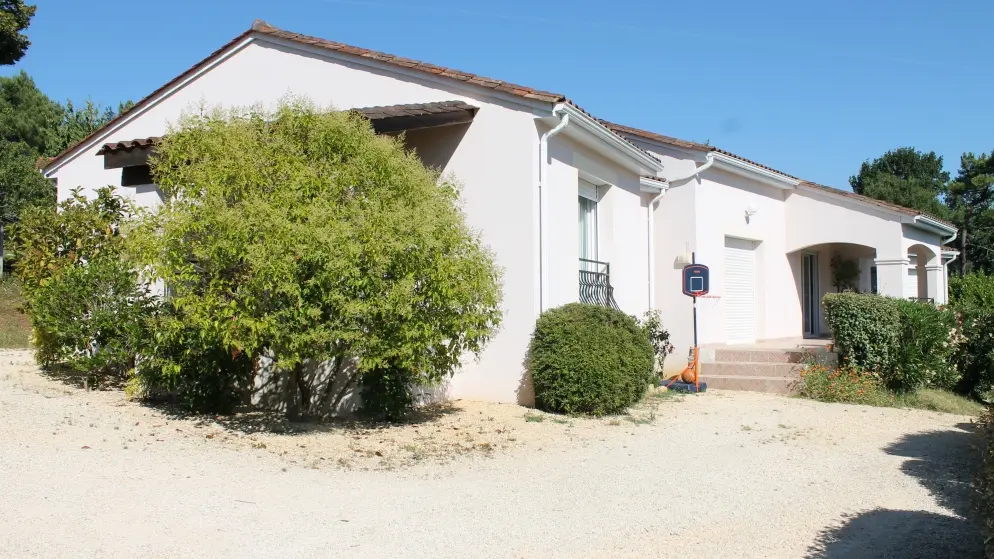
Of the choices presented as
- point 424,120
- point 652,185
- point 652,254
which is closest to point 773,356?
point 652,254

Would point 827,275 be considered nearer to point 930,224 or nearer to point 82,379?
point 930,224

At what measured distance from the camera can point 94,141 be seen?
1284cm

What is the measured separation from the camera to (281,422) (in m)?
8.73

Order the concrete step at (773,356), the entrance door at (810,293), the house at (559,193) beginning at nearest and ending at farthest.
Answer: the house at (559,193) → the concrete step at (773,356) → the entrance door at (810,293)

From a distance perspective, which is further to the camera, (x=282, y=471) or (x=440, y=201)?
(x=440, y=201)

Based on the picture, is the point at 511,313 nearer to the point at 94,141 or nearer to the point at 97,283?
the point at 97,283

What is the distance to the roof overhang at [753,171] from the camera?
13.9 m

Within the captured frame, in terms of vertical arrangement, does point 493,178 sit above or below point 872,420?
above

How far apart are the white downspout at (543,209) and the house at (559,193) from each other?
19 mm

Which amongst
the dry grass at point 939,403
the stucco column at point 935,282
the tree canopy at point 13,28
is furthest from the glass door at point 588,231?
the tree canopy at point 13,28

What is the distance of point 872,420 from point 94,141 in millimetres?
12498

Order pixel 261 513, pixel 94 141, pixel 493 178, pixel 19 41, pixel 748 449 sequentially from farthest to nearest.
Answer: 1. pixel 19 41
2. pixel 94 141
3. pixel 493 178
4. pixel 748 449
5. pixel 261 513

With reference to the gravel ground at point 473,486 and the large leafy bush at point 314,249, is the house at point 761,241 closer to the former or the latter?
the gravel ground at point 473,486

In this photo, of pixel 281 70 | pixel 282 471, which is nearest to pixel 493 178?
pixel 281 70
